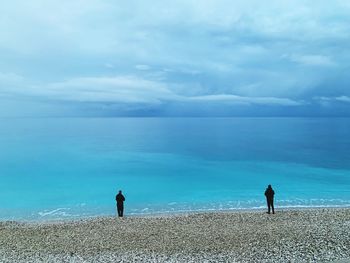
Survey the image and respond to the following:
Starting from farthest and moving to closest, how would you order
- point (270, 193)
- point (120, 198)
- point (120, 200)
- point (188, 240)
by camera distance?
1. point (120, 200)
2. point (120, 198)
3. point (270, 193)
4. point (188, 240)

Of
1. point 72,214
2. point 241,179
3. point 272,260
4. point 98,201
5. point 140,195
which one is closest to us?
point 272,260

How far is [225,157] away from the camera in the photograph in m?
64.1

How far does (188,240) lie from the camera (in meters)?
17.0

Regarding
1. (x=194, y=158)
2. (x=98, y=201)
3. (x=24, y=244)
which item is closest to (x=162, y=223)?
(x=24, y=244)

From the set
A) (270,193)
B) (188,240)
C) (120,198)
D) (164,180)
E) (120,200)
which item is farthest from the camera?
(164,180)

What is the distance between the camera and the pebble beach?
14859 mm

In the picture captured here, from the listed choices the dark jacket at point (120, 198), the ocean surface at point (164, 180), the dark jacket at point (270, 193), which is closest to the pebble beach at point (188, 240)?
the dark jacket at point (270, 193)

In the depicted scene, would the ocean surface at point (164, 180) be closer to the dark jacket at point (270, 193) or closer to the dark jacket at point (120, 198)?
the dark jacket at point (120, 198)

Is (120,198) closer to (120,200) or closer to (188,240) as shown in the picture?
(120,200)

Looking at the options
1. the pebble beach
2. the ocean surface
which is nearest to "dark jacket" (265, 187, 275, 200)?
the pebble beach

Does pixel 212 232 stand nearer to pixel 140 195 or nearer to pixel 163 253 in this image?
pixel 163 253

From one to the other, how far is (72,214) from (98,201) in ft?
15.6

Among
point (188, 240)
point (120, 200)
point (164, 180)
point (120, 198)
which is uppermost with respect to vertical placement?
point (164, 180)

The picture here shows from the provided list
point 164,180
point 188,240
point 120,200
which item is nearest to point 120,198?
point 120,200
